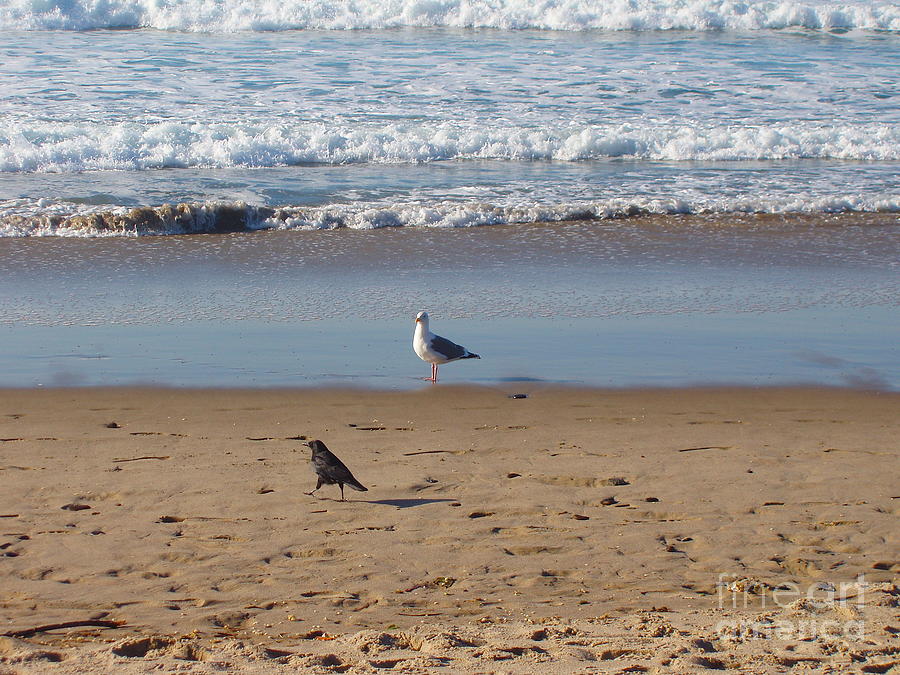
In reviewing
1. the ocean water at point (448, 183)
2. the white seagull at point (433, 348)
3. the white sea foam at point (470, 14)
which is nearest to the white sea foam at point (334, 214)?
the ocean water at point (448, 183)

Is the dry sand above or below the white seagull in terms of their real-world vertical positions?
below

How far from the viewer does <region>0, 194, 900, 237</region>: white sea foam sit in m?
10.8

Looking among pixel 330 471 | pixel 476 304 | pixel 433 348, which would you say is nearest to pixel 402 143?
pixel 476 304

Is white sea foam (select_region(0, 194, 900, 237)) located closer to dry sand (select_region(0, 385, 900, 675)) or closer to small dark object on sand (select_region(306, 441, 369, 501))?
dry sand (select_region(0, 385, 900, 675))

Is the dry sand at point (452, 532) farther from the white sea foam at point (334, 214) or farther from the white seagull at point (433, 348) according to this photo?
the white sea foam at point (334, 214)

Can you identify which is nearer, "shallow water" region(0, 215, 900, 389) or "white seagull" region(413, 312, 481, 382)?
"white seagull" region(413, 312, 481, 382)

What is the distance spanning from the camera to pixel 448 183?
42.5 feet

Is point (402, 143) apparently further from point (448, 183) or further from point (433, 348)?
point (433, 348)

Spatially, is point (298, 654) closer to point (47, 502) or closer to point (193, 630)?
point (193, 630)

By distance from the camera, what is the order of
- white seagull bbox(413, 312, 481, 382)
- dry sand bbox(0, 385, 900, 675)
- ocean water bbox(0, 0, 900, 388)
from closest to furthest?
dry sand bbox(0, 385, 900, 675) → white seagull bbox(413, 312, 481, 382) → ocean water bbox(0, 0, 900, 388)

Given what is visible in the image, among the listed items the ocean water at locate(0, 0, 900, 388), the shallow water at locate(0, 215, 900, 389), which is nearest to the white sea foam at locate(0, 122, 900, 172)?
the ocean water at locate(0, 0, 900, 388)

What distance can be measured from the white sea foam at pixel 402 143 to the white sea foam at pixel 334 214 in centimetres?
283

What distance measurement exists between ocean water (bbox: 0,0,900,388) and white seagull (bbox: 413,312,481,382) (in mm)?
204

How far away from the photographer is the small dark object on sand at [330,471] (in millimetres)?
4473
